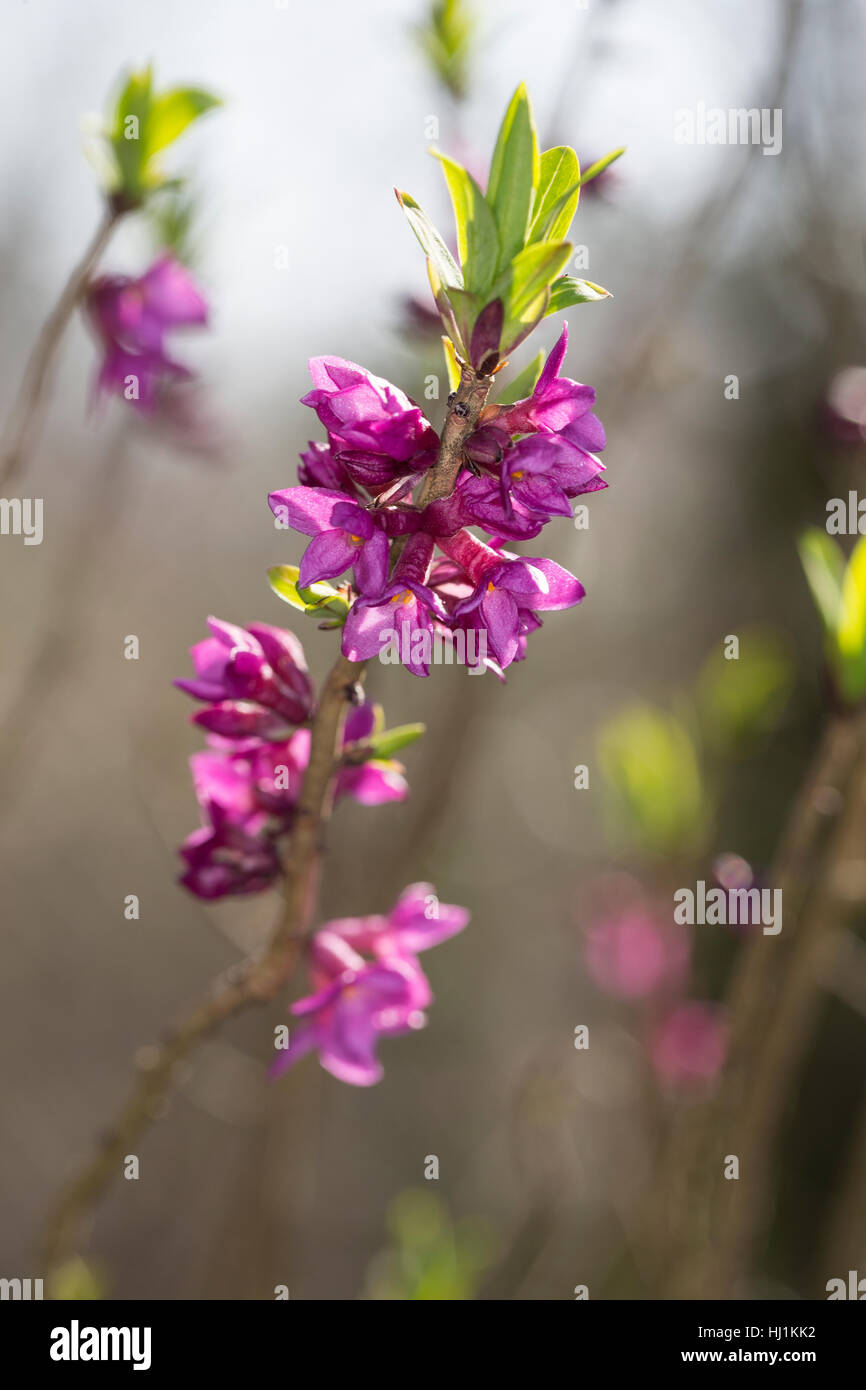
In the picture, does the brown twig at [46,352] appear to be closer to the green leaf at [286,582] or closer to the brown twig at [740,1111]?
the green leaf at [286,582]

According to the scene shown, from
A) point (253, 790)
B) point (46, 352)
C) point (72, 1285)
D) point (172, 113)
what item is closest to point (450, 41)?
point (172, 113)

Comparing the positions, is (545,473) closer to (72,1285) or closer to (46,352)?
(46,352)

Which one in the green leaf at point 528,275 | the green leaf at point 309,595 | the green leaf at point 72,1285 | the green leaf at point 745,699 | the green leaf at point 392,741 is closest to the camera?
the green leaf at point 528,275

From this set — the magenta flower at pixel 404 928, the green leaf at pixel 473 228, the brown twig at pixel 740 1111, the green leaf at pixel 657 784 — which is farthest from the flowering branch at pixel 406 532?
the green leaf at pixel 657 784

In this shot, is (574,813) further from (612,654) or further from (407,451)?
(407,451)

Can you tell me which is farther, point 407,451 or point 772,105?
point 772,105
